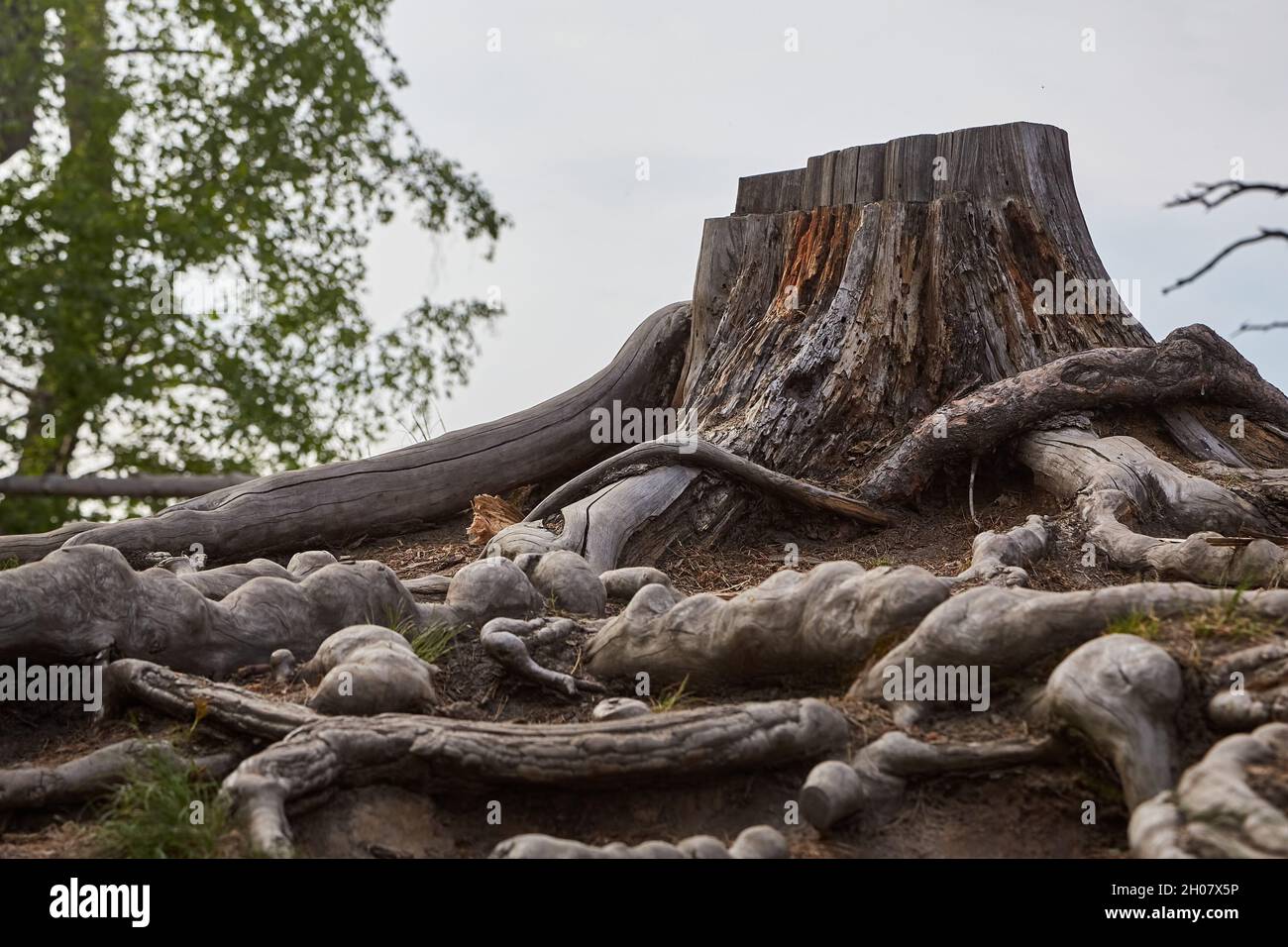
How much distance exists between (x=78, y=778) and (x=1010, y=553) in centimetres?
390

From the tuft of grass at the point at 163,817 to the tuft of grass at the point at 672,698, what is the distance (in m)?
1.46

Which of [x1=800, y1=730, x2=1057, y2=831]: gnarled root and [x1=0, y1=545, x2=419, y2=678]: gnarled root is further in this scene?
Result: [x1=0, y1=545, x2=419, y2=678]: gnarled root

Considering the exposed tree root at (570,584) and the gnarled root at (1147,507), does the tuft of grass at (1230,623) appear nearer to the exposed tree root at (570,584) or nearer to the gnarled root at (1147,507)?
the gnarled root at (1147,507)

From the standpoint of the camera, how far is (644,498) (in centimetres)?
679

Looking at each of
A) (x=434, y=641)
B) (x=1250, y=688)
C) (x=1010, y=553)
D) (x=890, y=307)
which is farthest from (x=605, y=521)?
(x=1250, y=688)

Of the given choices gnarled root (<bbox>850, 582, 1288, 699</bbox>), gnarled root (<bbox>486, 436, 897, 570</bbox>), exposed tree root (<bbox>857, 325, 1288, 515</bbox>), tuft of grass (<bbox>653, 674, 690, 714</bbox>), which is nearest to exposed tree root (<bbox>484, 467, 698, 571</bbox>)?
gnarled root (<bbox>486, 436, 897, 570</bbox>)

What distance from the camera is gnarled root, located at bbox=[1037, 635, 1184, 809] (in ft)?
11.1

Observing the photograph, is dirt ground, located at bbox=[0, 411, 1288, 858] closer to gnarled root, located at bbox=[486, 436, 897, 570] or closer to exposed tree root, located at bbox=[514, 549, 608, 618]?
exposed tree root, located at bbox=[514, 549, 608, 618]

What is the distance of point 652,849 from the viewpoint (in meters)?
3.18

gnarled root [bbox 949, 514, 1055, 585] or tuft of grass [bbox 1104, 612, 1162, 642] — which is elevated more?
gnarled root [bbox 949, 514, 1055, 585]

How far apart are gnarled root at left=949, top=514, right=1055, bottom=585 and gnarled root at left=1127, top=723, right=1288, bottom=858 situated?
182 centimetres

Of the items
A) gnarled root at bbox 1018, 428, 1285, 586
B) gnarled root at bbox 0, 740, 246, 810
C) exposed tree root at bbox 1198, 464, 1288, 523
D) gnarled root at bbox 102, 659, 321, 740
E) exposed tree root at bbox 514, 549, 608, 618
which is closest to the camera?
gnarled root at bbox 0, 740, 246, 810

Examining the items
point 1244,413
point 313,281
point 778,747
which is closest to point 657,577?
point 778,747
